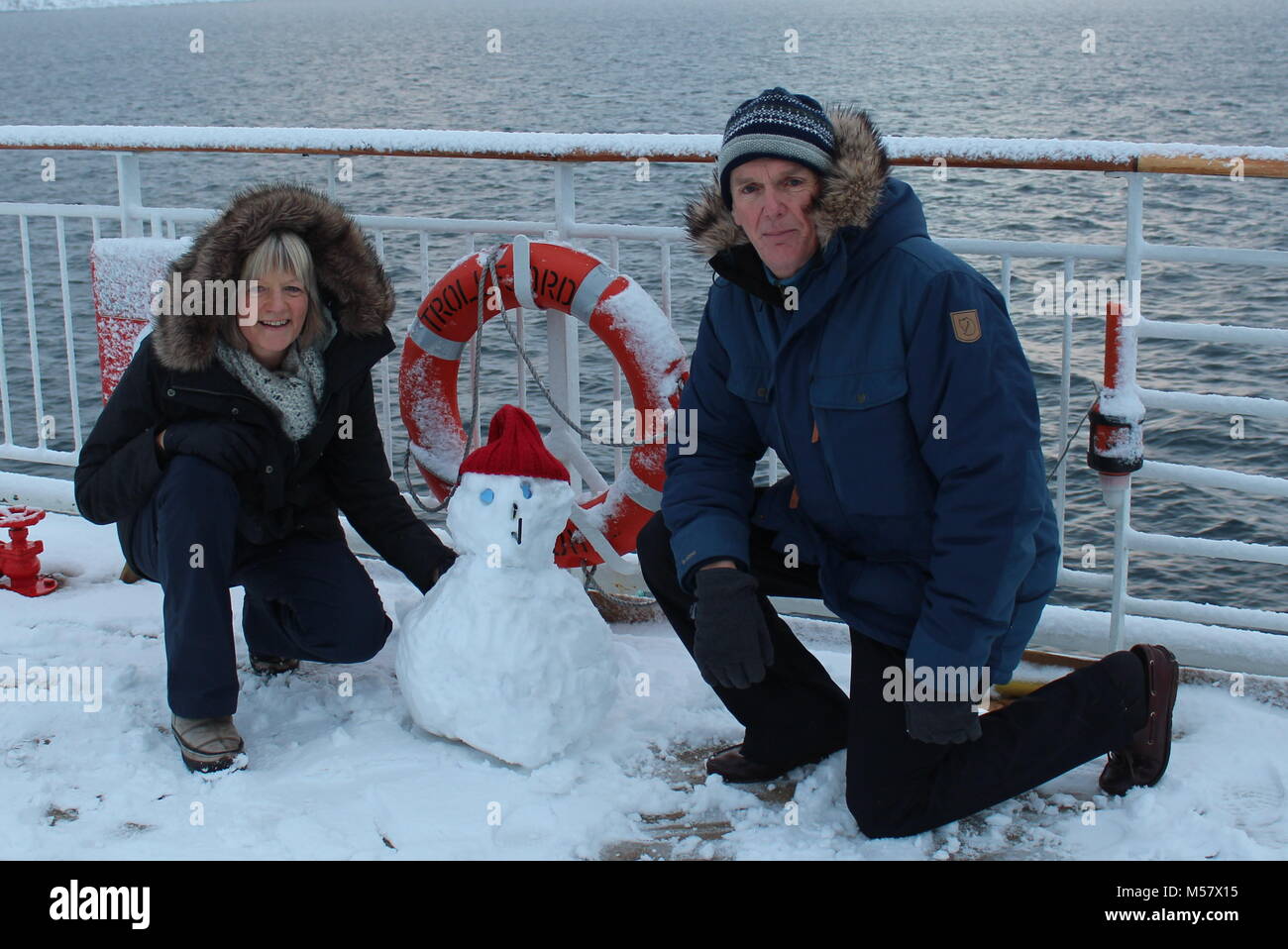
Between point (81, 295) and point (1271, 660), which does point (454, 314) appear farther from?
point (81, 295)

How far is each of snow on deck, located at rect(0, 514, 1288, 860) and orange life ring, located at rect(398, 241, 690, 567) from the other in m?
0.45

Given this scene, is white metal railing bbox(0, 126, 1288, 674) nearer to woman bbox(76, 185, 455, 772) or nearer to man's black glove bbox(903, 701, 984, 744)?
woman bbox(76, 185, 455, 772)

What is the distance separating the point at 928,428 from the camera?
215 centimetres

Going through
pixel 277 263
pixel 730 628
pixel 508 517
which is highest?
pixel 277 263

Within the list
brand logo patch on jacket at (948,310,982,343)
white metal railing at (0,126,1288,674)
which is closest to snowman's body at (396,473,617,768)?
white metal railing at (0,126,1288,674)

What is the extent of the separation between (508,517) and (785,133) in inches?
36.3

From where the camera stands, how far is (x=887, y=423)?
2193mm

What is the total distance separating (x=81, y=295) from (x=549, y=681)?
12745 millimetres

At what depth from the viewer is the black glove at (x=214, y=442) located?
2.54 meters

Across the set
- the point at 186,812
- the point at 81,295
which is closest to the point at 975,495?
the point at 186,812

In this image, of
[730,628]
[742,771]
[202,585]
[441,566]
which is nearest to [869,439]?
[730,628]

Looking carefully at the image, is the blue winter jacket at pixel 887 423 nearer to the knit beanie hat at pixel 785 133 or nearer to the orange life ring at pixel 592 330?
the knit beanie hat at pixel 785 133

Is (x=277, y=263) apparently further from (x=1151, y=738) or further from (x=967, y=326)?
(x=1151, y=738)

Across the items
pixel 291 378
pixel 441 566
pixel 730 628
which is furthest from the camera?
pixel 441 566
